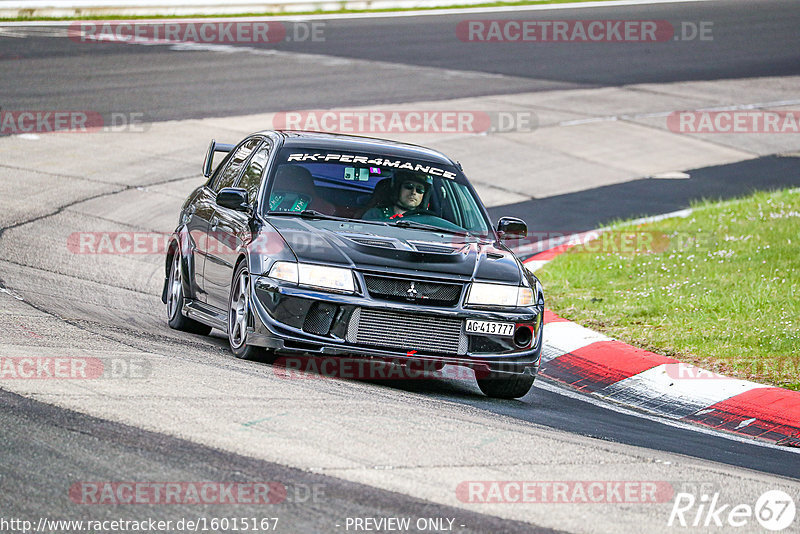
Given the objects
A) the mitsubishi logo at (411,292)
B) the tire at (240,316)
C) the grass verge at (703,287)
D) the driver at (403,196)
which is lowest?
the grass verge at (703,287)

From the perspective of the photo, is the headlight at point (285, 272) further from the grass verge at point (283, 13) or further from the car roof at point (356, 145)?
the grass verge at point (283, 13)

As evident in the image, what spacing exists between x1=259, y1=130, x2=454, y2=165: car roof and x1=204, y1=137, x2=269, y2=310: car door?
243mm

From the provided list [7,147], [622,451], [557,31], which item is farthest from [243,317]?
[557,31]

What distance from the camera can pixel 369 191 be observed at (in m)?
8.77

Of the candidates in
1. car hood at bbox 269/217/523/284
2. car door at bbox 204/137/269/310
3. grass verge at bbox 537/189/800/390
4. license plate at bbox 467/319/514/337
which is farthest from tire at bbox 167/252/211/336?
grass verge at bbox 537/189/800/390

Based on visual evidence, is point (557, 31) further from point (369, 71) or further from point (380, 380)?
point (380, 380)

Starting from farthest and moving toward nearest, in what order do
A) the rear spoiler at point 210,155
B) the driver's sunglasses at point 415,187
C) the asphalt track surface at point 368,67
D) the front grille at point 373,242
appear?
the asphalt track surface at point 368,67
the rear spoiler at point 210,155
the driver's sunglasses at point 415,187
the front grille at point 373,242

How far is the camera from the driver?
863 centimetres

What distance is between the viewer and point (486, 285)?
305 inches

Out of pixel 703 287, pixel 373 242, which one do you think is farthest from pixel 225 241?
pixel 703 287

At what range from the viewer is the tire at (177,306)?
379 inches

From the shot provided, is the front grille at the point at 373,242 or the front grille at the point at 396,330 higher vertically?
the front grille at the point at 373,242

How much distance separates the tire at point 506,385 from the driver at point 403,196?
1310 millimetres

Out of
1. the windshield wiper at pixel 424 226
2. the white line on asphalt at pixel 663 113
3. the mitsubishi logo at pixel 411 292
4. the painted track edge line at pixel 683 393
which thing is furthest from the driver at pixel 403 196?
the white line on asphalt at pixel 663 113
